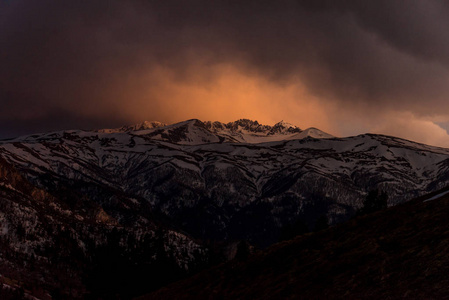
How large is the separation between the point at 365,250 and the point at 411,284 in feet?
33.2

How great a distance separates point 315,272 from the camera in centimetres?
4000

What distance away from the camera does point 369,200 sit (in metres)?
110

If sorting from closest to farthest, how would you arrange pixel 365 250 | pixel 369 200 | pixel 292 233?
pixel 365 250, pixel 369 200, pixel 292 233

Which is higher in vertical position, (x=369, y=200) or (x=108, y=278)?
(x=369, y=200)

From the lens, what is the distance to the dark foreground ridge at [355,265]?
30789mm

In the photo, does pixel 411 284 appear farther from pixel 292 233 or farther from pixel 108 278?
pixel 108 278

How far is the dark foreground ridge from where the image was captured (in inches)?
1212

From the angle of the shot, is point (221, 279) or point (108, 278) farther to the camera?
point (108, 278)

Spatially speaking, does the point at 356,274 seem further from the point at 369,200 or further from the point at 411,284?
the point at 369,200

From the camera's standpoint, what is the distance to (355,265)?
37000 millimetres

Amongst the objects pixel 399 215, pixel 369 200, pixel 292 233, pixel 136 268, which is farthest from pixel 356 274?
pixel 136 268

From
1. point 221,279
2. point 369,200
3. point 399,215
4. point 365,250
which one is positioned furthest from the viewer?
point 369,200

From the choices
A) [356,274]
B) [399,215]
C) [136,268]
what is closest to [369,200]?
[399,215]

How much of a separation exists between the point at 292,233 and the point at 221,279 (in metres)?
75.3
